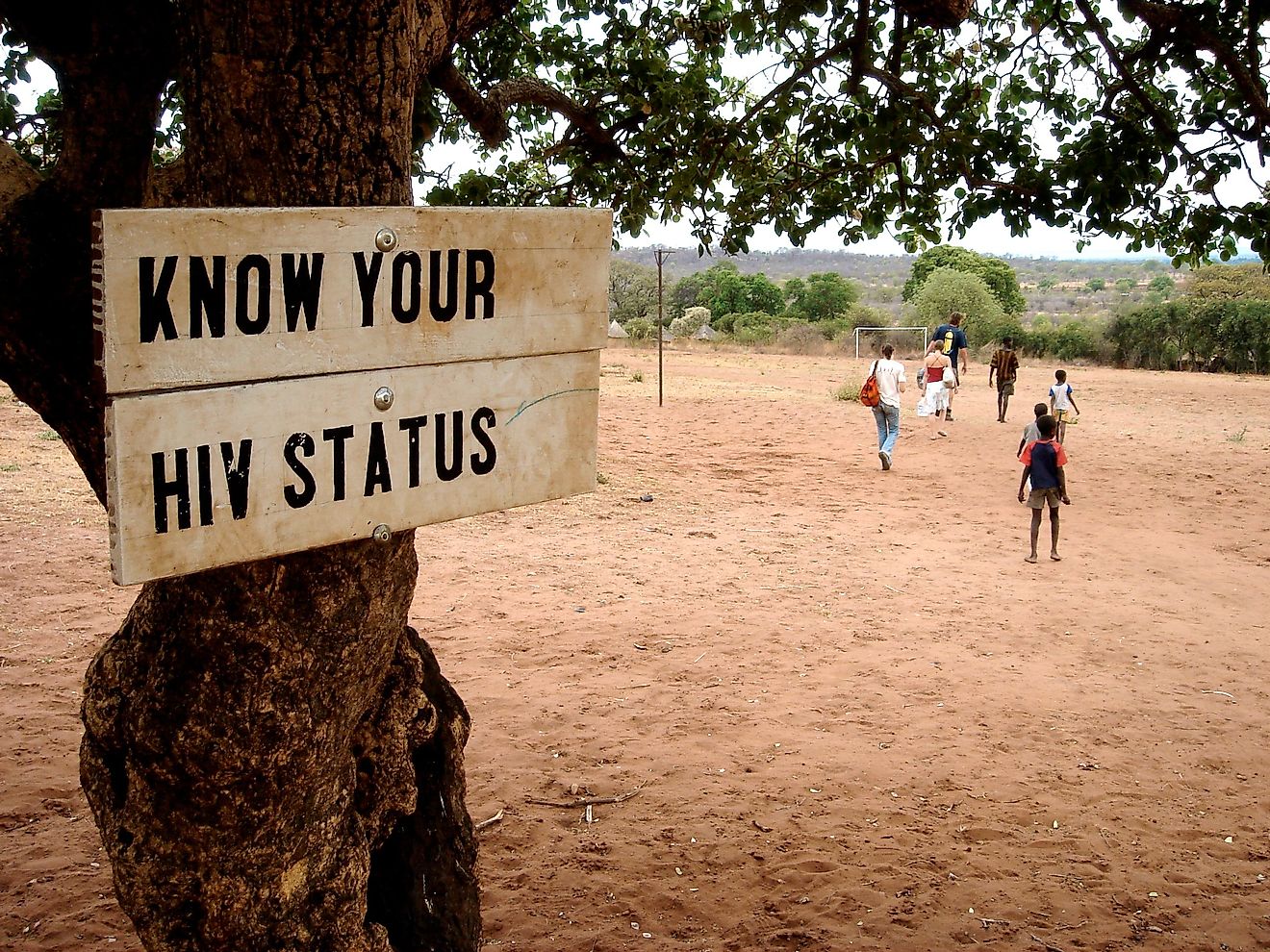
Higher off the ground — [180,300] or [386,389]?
[180,300]

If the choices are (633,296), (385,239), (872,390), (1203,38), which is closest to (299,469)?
(385,239)

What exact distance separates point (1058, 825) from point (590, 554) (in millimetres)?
5519

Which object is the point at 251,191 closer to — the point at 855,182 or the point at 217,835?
the point at 217,835

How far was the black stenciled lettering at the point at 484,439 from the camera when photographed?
2.03 m

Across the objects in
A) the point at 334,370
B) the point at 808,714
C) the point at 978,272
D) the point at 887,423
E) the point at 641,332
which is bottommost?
the point at 808,714

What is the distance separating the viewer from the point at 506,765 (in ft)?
18.2

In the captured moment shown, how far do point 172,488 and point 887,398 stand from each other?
43.6 feet

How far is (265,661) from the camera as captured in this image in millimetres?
2225

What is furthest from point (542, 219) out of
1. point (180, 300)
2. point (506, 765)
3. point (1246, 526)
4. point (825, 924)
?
point (1246, 526)

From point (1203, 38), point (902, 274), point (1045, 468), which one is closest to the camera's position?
point (1203, 38)

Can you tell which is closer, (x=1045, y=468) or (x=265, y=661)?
(x=265, y=661)

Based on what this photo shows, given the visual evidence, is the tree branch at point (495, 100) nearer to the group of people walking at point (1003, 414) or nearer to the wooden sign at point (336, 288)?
the wooden sign at point (336, 288)

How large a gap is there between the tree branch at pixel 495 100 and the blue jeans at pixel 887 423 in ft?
33.4

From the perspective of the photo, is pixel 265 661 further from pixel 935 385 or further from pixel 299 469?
pixel 935 385
